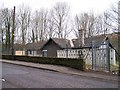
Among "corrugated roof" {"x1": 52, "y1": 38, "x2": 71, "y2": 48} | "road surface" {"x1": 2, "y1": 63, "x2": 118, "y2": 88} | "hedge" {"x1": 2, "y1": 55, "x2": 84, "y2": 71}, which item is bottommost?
"road surface" {"x1": 2, "y1": 63, "x2": 118, "y2": 88}

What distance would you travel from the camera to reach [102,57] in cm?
1955

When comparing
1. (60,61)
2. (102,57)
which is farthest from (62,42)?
(102,57)

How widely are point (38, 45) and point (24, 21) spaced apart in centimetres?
1200

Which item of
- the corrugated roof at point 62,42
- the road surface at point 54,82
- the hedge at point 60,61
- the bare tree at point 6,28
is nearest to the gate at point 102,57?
the hedge at point 60,61

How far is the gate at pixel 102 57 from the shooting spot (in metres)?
19.0

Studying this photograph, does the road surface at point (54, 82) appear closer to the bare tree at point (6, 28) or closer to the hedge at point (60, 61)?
the hedge at point (60, 61)

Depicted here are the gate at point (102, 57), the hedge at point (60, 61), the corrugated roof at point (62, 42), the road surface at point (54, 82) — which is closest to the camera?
the road surface at point (54, 82)

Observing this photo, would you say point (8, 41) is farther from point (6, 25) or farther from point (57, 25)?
point (57, 25)

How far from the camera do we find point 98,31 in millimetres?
65500

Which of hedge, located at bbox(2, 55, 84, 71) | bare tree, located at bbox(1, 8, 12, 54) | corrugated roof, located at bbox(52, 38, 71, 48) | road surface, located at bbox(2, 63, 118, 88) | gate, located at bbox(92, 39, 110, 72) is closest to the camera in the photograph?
road surface, located at bbox(2, 63, 118, 88)

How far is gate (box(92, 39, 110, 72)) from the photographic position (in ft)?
62.2

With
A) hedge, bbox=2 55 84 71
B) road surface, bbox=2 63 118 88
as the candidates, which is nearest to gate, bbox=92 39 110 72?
hedge, bbox=2 55 84 71

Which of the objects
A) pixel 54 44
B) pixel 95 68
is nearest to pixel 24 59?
pixel 54 44

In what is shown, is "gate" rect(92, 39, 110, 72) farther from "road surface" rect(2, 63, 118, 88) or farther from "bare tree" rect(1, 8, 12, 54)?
"bare tree" rect(1, 8, 12, 54)
